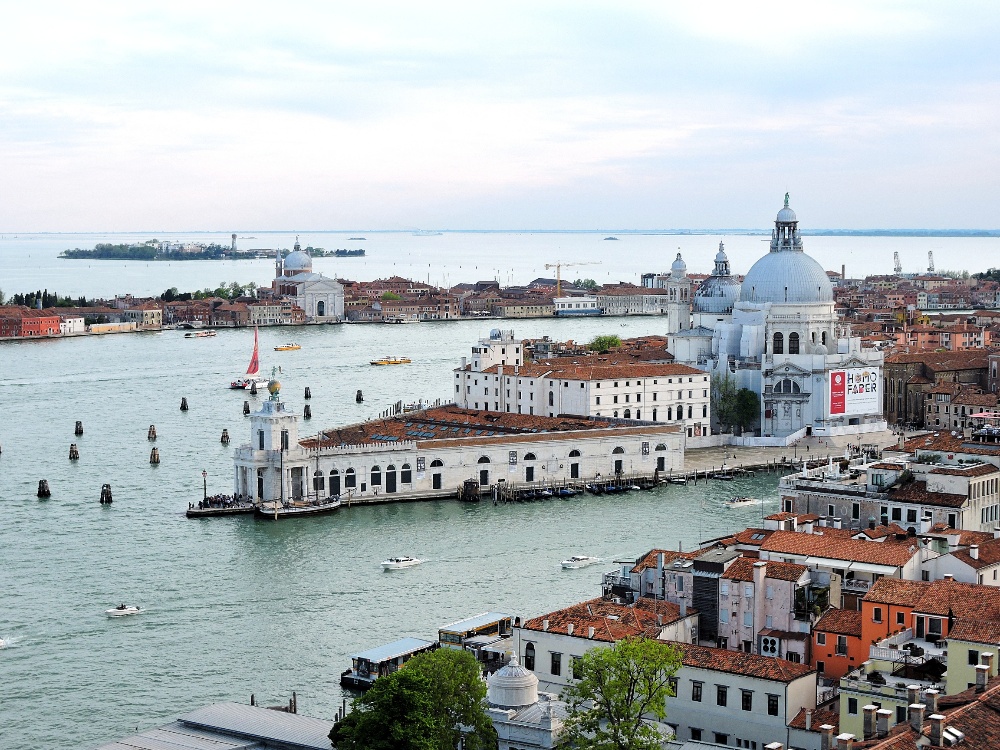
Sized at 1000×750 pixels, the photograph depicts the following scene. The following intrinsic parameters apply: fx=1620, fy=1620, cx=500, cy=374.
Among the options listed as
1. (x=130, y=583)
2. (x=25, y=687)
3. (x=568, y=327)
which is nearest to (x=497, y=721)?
(x=25, y=687)

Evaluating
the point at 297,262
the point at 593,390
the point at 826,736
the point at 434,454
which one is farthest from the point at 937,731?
the point at 297,262

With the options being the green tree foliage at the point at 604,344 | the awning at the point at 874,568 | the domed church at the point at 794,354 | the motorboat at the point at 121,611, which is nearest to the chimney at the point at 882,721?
the awning at the point at 874,568

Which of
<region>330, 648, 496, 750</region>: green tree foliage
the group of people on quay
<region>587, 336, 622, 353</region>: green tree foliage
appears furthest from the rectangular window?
<region>587, 336, 622, 353</region>: green tree foliage

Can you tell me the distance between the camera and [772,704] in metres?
12.4

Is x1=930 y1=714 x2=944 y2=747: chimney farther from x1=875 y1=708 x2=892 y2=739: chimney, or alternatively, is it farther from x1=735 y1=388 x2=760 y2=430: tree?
x1=735 y1=388 x2=760 y2=430: tree

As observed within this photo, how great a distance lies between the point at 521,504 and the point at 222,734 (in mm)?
14608

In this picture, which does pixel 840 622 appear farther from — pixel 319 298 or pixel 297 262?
pixel 297 262

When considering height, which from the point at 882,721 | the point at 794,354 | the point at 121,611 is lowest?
the point at 121,611

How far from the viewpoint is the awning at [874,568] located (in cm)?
1452

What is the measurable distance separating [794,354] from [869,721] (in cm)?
2658

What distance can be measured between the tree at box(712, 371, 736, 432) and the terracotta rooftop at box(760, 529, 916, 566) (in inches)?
800

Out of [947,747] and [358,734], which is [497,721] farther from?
[947,747]

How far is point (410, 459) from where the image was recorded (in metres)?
28.4

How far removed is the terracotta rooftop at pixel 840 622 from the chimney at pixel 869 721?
7.54ft
